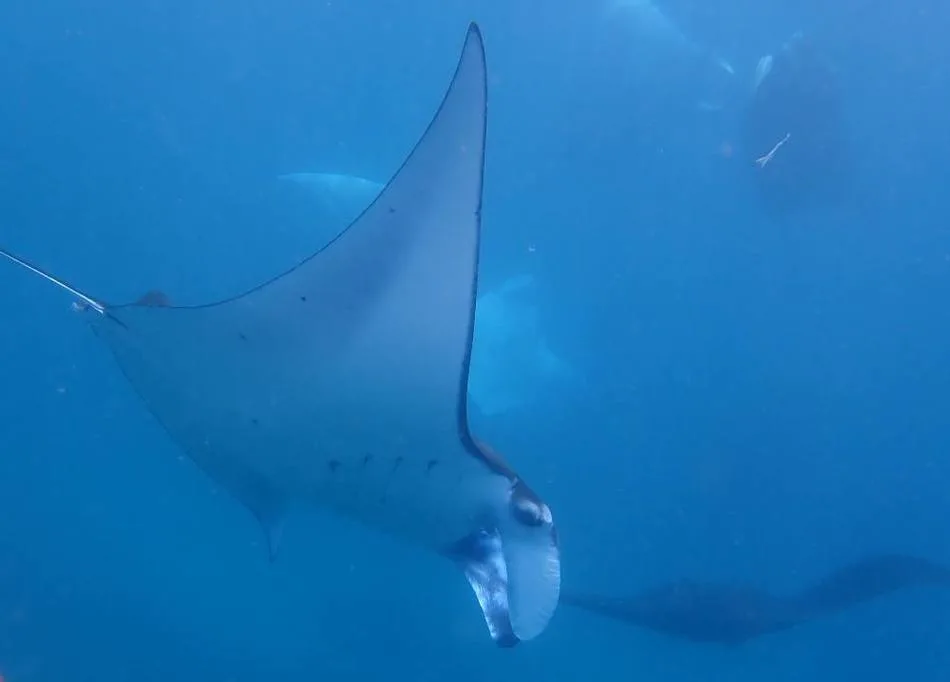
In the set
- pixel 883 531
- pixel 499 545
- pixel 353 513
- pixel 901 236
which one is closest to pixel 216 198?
pixel 353 513

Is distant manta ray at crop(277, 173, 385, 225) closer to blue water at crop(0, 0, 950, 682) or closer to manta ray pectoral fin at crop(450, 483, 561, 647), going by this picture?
blue water at crop(0, 0, 950, 682)

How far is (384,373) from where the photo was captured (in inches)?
92.3

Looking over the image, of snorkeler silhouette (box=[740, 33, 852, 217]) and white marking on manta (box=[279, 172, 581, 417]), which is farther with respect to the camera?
snorkeler silhouette (box=[740, 33, 852, 217])

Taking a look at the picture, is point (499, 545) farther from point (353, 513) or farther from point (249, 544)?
point (249, 544)

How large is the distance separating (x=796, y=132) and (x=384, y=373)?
21.8 ft

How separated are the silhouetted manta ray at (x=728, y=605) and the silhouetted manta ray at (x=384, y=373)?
317 cm

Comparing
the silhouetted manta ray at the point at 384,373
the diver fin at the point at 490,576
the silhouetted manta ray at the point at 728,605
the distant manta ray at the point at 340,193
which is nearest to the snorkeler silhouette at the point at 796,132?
the silhouetted manta ray at the point at 728,605

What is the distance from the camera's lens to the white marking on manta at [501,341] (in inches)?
238

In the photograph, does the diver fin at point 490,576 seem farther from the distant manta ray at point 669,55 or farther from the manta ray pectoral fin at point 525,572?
the distant manta ray at point 669,55

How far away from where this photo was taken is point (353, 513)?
9.80 feet

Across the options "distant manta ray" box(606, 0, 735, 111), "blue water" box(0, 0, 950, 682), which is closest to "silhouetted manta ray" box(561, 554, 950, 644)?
"blue water" box(0, 0, 950, 682)

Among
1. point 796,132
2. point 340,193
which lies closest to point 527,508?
point 340,193

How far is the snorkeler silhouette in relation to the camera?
742cm

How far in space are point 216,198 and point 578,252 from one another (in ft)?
10.7
